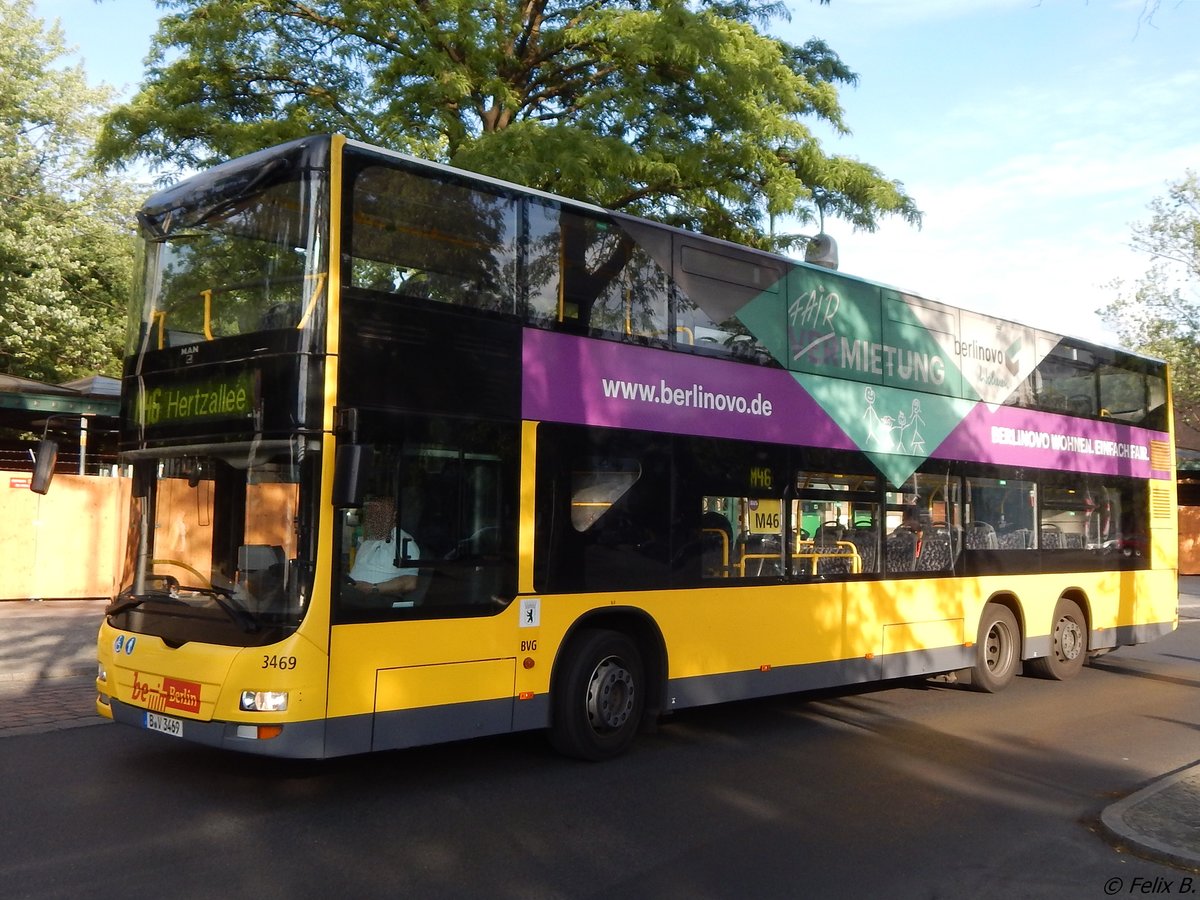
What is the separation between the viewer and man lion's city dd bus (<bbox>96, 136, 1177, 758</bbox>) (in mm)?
6586

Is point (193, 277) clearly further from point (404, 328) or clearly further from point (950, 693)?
point (950, 693)

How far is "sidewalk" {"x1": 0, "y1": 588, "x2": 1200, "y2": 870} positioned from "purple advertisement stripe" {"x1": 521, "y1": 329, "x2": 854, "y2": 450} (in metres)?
3.99

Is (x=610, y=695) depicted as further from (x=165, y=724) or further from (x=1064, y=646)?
(x=1064, y=646)

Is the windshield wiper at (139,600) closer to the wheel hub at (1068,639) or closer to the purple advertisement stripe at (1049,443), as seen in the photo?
the purple advertisement stripe at (1049,443)

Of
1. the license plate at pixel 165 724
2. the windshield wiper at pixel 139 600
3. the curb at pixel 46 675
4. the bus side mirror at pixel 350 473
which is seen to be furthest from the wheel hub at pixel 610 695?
the curb at pixel 46 675

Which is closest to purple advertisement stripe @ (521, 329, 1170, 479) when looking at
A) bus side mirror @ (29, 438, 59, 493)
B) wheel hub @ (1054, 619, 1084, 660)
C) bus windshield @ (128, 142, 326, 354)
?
bus windshield @ (128, 142, 326, 354)

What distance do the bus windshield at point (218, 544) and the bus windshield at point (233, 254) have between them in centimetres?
82

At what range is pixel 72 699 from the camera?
10164 mm

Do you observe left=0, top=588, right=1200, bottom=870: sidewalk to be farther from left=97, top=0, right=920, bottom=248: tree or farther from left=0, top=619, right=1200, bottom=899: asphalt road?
left=97, top=0, right=920, bottom=248: tree

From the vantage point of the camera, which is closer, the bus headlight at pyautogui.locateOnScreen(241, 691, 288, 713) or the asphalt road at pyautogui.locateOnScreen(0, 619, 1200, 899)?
the asphalt road at pyautogui.locateOnScreen(0, 619, 1200, 899)

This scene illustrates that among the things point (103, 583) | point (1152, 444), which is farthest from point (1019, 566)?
point (103, 583)

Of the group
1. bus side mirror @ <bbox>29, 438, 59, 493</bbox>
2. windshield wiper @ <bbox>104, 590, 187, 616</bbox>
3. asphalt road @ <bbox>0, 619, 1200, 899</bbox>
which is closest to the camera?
asphalt road @ <bbox>0, 619, 1200, 899</bbox>

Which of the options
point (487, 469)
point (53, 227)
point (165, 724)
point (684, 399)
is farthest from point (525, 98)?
point (53, 227)

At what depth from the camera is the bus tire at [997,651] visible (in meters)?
12.0
